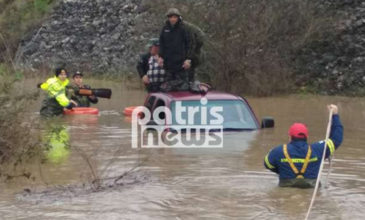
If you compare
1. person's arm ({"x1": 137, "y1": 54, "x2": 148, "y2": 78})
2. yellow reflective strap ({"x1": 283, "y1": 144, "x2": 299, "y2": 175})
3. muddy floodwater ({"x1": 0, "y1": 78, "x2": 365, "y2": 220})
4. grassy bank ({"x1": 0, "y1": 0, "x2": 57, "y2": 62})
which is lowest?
muddy floodwater ({"x1": 0, "y1": 78, "x2": 365, "y2": 220})

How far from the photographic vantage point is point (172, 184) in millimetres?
9992

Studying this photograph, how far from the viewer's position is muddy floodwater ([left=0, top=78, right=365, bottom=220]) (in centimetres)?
856

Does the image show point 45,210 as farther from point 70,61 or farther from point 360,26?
point 70,61

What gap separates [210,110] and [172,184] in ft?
10.3

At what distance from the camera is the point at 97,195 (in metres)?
9.34

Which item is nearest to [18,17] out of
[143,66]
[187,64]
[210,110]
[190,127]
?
[143,66]

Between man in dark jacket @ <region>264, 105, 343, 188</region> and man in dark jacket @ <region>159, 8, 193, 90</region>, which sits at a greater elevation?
man in dark jacket @ <region>159, 8, 193, 90</region>

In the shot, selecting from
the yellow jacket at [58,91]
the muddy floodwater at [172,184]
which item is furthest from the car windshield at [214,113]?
the yellow jacket at [58,91]

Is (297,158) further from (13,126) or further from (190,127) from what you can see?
(13,126)

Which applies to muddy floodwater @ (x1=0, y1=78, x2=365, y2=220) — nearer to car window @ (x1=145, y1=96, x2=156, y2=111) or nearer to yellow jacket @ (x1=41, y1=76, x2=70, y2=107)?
car window @ (x1=145, y1=96, x2=156, y2=111)

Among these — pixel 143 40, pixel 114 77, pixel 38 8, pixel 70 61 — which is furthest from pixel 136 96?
pixel 38 8

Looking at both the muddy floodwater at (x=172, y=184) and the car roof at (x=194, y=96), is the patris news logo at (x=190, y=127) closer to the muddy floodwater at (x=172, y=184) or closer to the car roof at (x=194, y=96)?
the car roof at (x=194, y=96)

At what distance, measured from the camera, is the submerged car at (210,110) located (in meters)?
12.8

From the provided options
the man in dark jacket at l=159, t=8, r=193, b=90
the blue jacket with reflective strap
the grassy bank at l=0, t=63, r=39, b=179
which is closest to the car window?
the man in dark jacket at l=159, t=8, r=193, b=90
